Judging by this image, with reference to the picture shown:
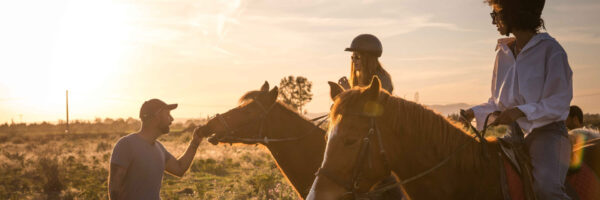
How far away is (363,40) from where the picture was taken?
5164 mm

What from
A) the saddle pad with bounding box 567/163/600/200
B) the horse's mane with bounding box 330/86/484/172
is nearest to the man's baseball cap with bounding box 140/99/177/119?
the horse's mane with bounding box 330/86/484/172

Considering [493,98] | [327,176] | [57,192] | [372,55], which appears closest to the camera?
[327,176]

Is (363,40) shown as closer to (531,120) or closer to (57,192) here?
(531,120)

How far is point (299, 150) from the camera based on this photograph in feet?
18.3

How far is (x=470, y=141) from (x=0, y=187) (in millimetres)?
16780

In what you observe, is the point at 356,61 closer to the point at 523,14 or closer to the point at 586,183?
the point at 523,14

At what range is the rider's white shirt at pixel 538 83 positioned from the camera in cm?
288

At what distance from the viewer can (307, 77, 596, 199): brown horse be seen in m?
2.75

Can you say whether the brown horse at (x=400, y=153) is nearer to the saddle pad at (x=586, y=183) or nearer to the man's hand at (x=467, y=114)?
the man's hand at (x=467, y=114)

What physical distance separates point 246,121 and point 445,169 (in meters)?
3.48

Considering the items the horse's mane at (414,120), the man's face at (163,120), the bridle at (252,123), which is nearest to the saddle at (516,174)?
the horse's mane at (414,120)

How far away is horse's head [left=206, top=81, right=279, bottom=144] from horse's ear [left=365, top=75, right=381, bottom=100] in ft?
10.4

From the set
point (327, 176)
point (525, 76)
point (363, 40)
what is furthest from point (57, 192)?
point (525, 76)

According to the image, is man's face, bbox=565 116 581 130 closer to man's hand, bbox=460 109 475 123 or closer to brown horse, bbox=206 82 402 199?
brown horse, bbox=206 82 402 199
